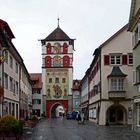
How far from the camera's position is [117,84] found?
167ft

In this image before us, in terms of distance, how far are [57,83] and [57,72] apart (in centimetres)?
291

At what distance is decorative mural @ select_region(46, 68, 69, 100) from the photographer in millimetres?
110125

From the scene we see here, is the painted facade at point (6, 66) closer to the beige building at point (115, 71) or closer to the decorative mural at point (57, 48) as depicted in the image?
the beige building at point (115, 71)

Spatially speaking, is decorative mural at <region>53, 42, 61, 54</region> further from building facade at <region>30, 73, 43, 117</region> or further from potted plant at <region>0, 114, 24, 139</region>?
potted plant at <region>0, 114, 24, 139</region>

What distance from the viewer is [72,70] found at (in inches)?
4360

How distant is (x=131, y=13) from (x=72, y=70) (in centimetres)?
7456

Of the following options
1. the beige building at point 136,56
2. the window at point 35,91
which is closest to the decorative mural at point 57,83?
the window at point 35,91

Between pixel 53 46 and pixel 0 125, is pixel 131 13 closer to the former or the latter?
pixel 0 125

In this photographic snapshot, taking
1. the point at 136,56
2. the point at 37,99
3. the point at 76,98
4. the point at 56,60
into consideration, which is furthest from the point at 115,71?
the point at 37,99

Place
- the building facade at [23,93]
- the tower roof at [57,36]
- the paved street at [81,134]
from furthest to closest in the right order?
1. the tower roof at [57,36]
2. the building facade at [23,93]
3. the paved street at [81,134]

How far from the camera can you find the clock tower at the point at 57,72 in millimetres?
109706

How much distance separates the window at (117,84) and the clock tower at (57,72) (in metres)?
58.5

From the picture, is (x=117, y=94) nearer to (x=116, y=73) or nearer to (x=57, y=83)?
(x=116, y=73)

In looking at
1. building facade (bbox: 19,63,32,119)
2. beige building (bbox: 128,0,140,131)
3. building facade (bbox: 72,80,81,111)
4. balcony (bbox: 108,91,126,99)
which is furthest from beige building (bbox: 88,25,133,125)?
building facade (bbox: 72,80,81,111)
